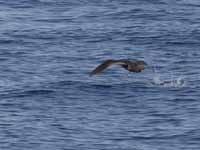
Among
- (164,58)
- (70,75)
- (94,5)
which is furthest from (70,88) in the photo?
(94,5)

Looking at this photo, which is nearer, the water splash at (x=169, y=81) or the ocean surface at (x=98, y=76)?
the ocean surface at (x=98, y=76)

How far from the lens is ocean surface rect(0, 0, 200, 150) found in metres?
38.9

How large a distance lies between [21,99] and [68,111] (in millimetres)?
2282

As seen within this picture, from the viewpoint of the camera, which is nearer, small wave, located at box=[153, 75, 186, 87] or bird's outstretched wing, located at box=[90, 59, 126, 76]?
bird's outstretched wing, located at box=[90, 59, 126, 76]

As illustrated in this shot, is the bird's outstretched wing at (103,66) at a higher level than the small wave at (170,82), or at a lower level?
higher

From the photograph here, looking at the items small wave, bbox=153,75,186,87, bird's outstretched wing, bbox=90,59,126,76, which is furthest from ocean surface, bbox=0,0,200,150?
bird's outstretched wing, bbox=90,59,126,76

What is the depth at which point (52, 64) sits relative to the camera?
4878cm

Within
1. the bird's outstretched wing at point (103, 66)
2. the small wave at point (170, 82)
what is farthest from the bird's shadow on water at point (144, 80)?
the bird's outstretched wing at point (103, 66)

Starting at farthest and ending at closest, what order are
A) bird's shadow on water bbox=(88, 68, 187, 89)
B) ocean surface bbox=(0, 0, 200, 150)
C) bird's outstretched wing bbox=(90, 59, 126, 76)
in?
1. bird's shadow on water bbox=(88, 68, 187, 89)
2. ocean surface bbox=(0, 0, 200, 150)
3. bird's outstretched wing bbox=(90, 59, 126, 76)

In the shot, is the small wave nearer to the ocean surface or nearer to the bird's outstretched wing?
the ocean surface

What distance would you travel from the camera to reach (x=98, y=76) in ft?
155

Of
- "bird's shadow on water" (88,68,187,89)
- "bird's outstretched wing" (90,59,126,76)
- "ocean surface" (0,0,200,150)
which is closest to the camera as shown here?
"bird's outstretched wing" (90,59,126,76)

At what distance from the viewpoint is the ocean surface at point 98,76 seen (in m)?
38.9

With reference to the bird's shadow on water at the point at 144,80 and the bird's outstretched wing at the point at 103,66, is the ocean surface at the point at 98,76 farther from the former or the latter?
the bird's outstretched wing at the point at 103,66
